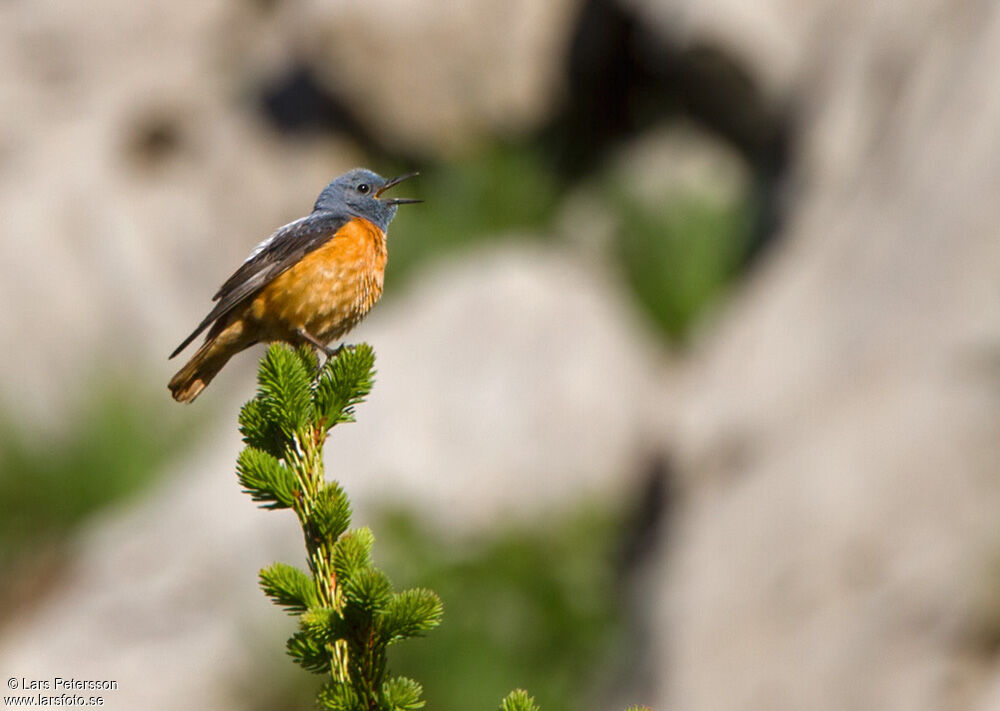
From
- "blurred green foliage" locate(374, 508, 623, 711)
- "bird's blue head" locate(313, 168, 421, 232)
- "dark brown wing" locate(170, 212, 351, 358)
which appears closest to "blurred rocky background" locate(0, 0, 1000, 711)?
"blurred green foliage" locate(374, 508, 623, 711)

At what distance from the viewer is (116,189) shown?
14.7 m

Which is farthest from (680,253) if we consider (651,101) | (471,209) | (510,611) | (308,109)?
(308,109)

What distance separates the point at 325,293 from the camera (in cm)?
525

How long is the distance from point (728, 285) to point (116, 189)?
7373mm

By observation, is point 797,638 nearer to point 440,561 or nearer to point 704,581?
point 704,581

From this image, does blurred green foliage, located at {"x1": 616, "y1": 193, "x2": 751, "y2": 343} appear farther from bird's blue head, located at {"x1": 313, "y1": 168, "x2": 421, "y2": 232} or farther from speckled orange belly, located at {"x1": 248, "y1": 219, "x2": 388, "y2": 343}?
speckled orange belly, located at {"x1": 248, "y1": 219, "x2": 388, "y2": 343}

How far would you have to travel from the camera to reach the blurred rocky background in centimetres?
757

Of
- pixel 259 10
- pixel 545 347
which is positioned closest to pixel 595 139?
pixel 545 347

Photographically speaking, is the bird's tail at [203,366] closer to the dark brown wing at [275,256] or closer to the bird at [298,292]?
the bird at [298,292]

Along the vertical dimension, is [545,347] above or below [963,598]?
above

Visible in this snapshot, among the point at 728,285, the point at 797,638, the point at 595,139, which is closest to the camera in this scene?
the point at 797,638

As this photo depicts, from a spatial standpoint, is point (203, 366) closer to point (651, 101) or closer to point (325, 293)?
point (325, 293)

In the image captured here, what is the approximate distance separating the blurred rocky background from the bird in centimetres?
353

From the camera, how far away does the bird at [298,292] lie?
17.3ft
